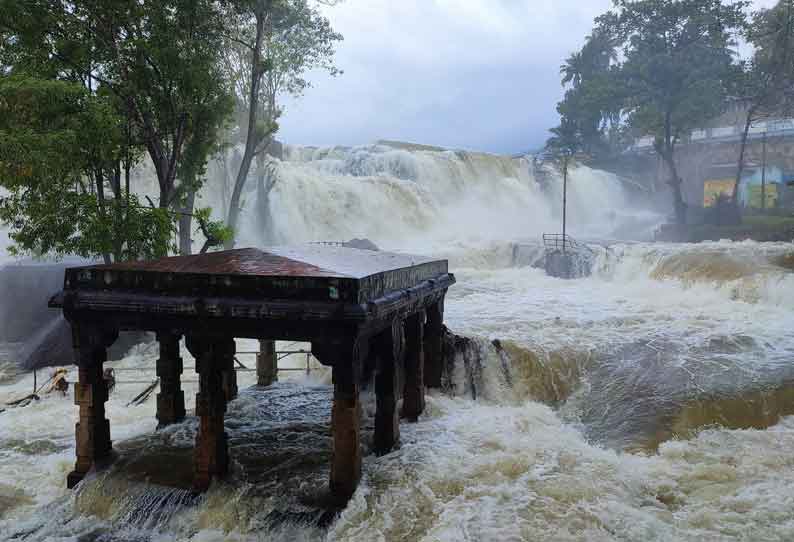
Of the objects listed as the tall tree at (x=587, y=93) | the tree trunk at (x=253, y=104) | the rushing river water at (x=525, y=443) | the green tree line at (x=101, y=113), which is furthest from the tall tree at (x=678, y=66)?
the green tree line at (x=101, y=113)

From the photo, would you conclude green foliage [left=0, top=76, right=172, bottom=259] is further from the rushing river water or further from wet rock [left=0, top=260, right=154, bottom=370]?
wet rock [left=0, top=260, right=154, bottom=370]

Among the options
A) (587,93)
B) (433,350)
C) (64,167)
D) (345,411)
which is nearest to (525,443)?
(345,411)

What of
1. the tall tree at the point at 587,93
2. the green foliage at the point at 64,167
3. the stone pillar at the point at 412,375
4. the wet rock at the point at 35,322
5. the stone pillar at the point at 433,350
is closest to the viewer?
the stone pillar at the point at 412,375

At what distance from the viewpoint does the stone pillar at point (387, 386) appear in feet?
28.6

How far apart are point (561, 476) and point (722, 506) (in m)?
1.90

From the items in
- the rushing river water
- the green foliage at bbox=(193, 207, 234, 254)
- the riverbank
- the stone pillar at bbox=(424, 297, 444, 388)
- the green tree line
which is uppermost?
the green tree line

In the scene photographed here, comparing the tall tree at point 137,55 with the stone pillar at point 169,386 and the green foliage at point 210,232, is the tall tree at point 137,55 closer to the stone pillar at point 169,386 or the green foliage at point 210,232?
the green foliage at point 210,232

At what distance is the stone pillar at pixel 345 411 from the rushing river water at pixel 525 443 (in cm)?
29

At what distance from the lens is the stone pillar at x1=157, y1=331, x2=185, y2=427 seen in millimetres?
10359

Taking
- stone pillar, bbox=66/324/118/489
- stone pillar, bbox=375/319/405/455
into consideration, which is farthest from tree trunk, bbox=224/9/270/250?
stone pillar, bbox=375/319/405/455

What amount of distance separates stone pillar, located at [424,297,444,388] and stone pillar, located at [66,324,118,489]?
227 inches

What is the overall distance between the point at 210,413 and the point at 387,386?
8.06ft

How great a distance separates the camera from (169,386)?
10.6 metres

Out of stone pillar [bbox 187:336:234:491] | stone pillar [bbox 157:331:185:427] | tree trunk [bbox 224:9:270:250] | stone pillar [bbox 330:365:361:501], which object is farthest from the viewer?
tree trunk [bbox 224:9:270:250]
